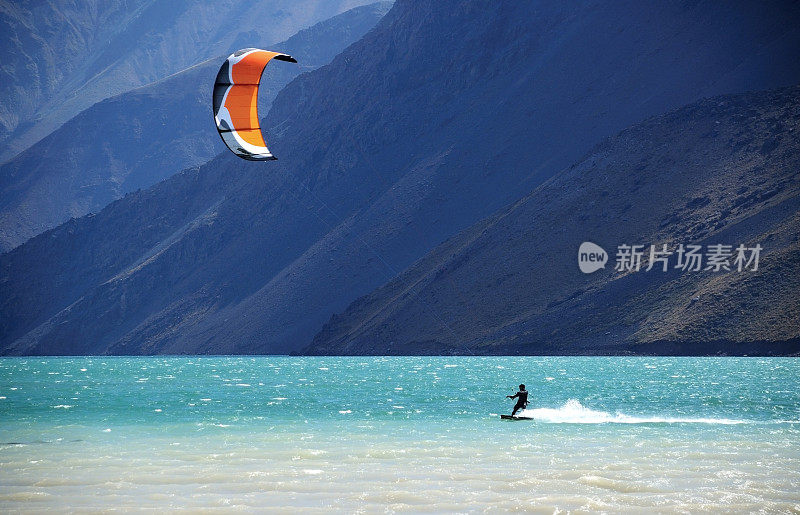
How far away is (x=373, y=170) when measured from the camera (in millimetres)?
155625

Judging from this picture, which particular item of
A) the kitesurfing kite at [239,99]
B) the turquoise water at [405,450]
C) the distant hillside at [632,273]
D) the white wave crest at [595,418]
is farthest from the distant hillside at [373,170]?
the kitesurfing kite at [239,99]

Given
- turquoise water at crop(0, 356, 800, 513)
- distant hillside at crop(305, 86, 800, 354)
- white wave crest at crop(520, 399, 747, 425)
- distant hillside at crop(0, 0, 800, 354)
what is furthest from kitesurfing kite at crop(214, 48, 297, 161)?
distant hillside at crop(0, 0, 800, 354)

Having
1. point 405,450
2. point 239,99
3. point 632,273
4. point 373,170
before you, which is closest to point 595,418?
point 405,450

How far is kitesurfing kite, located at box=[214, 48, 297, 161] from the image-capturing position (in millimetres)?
28047

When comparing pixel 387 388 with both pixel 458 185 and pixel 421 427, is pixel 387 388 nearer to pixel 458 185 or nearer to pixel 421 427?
pixel 421 427

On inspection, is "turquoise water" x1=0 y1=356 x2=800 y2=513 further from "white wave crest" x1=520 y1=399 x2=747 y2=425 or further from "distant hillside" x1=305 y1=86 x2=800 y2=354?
"distant hillside" x1=305 y1=86 x2=800 y2=354

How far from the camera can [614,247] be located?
103m

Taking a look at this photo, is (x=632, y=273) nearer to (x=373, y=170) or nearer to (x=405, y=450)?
(x=373, y=170)

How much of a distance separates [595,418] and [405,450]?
1068 cm

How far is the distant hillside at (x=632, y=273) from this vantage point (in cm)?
8819

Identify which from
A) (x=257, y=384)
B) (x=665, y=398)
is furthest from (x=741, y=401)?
(x=257, y=384)

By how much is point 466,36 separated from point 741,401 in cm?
13482

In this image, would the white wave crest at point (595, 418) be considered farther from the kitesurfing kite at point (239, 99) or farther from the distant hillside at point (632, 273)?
the distant hillside at point (632, 273)

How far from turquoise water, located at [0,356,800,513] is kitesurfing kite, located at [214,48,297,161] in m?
8.32
